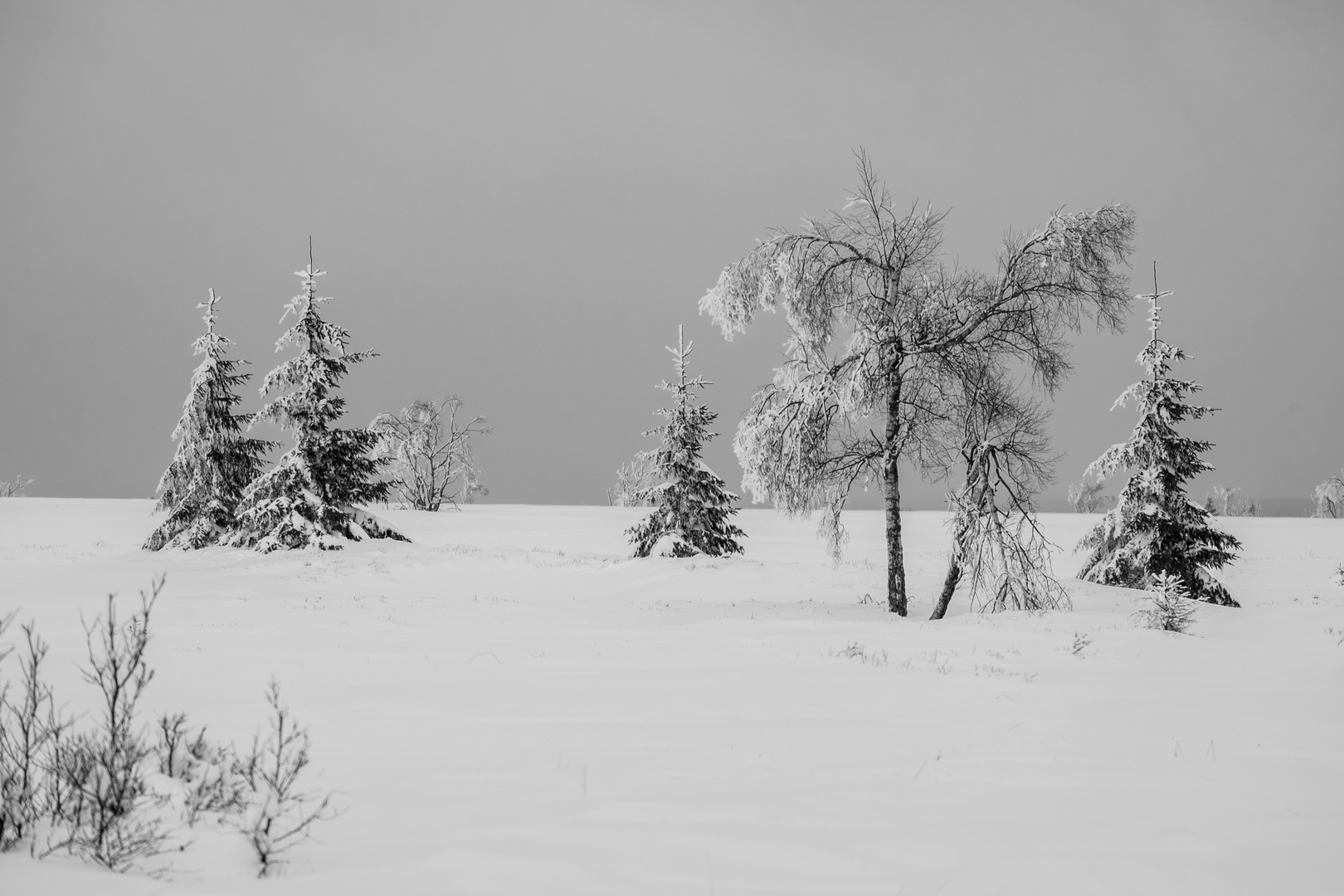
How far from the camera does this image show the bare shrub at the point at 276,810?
105 inches

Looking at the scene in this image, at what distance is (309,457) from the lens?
74.8 feet

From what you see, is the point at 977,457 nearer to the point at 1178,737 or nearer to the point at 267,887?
the point at 1178,737

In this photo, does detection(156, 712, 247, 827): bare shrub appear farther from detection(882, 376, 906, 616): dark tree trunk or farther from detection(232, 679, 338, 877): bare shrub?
detection(882, 376, 906, 616): dark tree trunk

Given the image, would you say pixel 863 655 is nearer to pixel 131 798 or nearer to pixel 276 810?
pixel 276 810

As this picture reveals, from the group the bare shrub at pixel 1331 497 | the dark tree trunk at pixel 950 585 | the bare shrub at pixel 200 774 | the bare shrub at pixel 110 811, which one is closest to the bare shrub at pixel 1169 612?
the dark tree trunk at pixel 950 585

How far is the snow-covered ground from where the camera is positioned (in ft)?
9.46

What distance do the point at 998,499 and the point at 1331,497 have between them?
59.0m

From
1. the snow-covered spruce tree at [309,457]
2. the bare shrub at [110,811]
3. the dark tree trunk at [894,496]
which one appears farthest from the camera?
the snow-covered spruce tree at [309,457]

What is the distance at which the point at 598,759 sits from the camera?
171 inches

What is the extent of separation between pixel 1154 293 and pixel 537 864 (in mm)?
22193

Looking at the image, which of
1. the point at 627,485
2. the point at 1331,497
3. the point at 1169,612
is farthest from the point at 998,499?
the point at 1331,497

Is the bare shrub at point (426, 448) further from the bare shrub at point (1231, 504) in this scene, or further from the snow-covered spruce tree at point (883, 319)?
the bare shrub at point (1231, 504)

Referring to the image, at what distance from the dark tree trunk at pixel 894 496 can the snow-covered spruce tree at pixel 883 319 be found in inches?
1.2

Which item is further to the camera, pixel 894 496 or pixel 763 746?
pixel 894 496
